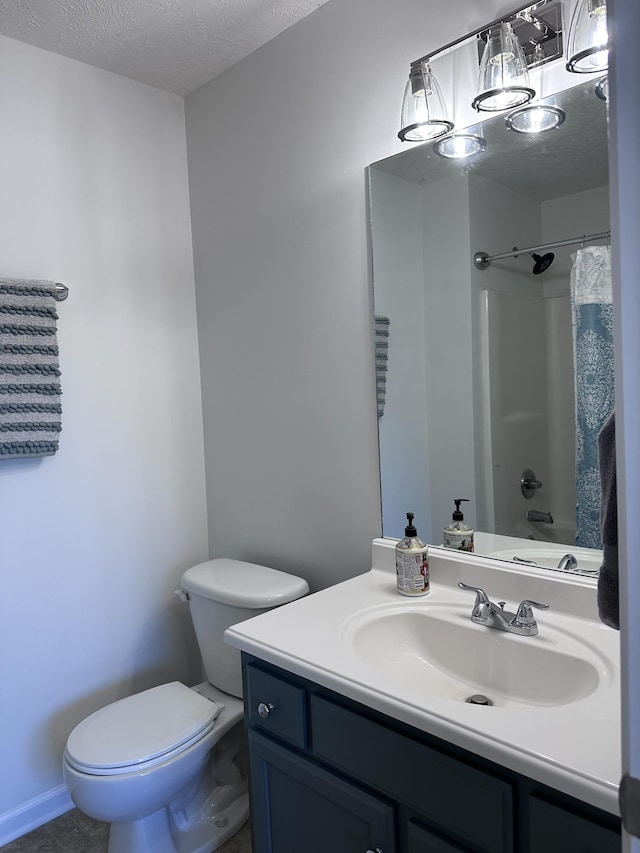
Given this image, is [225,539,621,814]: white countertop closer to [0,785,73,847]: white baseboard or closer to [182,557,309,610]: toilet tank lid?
[182,557,309,610]: toilet tank lid

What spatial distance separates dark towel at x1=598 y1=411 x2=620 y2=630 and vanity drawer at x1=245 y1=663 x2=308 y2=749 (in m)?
0.68

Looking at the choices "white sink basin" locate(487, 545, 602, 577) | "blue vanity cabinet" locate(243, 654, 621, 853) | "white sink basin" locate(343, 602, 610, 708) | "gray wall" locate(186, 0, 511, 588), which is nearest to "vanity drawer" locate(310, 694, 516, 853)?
"blue vanity cabinet" locate(243, 654, 621, 853)

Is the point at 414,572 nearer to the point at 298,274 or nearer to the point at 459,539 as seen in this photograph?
the point at 459,539

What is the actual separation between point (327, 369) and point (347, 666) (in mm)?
945

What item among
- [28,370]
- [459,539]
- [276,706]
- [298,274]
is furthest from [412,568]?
[28,370]

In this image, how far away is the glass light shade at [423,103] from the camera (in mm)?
1454

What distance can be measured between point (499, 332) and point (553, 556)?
1.74 ft

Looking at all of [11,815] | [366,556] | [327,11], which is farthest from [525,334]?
[11,815]

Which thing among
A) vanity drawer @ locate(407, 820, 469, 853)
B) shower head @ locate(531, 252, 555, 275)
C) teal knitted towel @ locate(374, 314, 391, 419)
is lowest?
vanity drawer @ locate(407, 820, 469, 853)

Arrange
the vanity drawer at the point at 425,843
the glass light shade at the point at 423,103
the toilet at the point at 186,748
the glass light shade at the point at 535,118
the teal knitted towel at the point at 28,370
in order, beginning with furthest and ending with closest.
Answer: the teal knitted towel at the point at 28,370, the toilet at the point at 186,748, the glass light shade at the point at 423,103, the glass light shade at the point at 535,118, the vanity drawer at the point at 425,843

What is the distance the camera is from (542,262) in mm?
1389

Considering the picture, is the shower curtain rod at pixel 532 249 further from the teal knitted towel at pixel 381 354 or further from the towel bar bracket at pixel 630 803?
the towel bar bracket at pixel 630 803

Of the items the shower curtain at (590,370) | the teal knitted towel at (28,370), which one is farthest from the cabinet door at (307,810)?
the teal knitted towel at (28,370)

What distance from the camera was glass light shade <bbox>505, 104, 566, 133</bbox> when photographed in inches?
52.9
